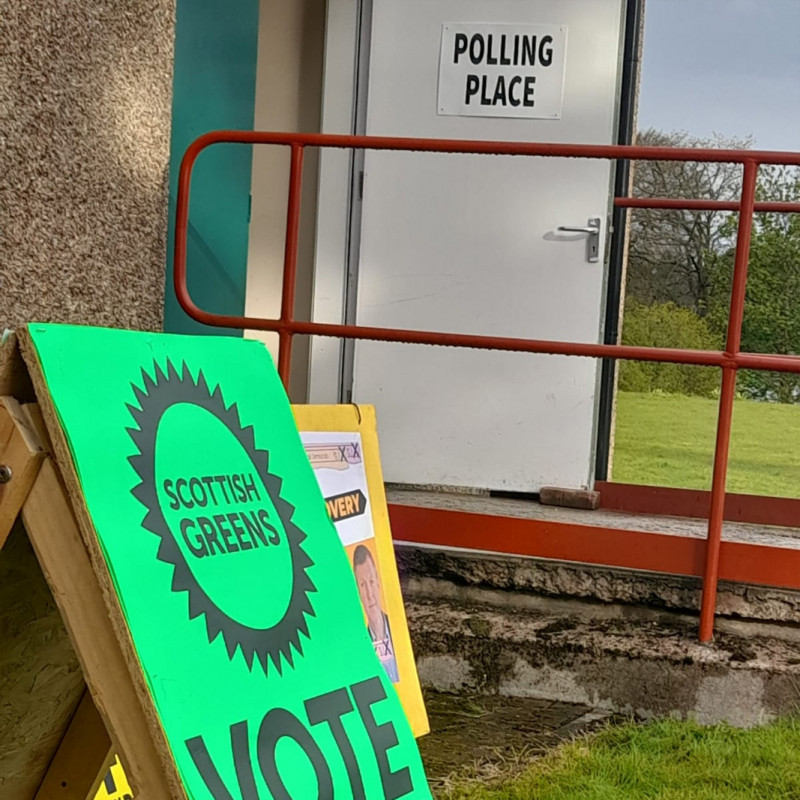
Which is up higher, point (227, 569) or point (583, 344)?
point (583, 344)

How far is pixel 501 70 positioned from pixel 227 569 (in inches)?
117

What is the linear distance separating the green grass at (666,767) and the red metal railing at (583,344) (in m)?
0.26

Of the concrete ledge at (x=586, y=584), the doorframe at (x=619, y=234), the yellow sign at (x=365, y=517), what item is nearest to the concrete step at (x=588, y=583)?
the concrete ledge at (x=586, y=584)

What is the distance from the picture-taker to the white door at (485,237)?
3.68 m

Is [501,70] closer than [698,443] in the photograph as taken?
Yes

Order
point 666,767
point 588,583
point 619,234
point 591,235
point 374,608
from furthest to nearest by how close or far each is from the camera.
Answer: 1. point 619,234
2. point 591,235
3. point 588,583
4. point 666,767
5. point 374,608

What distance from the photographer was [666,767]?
2145 millimetres

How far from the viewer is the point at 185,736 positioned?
1.01 meters

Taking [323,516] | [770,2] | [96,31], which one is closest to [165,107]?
[96,31]

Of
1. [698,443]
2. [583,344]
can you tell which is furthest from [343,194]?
[698,443]

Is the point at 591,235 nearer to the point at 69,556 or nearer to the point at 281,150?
the point at 281,150

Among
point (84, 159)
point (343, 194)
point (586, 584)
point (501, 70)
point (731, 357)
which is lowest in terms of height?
point (586, 584)

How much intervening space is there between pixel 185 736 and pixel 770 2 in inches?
456

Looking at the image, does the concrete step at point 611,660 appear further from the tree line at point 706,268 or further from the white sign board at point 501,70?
the tree line at point 706,268
